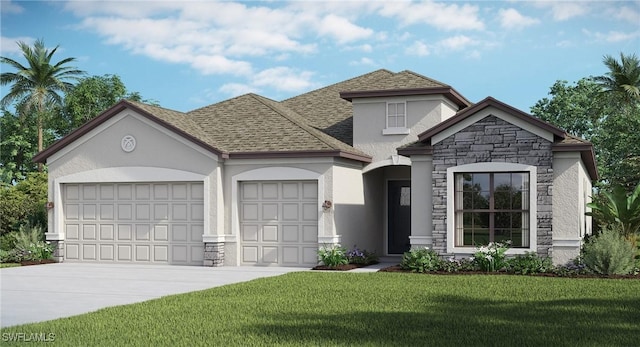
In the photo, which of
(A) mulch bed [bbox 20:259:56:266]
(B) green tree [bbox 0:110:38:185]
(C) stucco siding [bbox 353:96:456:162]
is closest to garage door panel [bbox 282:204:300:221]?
(C) stucco siding [bbox 353:96:456:162]

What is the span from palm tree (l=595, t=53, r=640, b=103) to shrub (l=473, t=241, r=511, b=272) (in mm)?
26755

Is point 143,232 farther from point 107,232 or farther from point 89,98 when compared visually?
point 89,98

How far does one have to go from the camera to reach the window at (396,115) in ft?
78.5

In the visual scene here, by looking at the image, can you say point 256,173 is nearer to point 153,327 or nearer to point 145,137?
point 145,137

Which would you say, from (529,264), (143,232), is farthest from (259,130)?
(529,264)

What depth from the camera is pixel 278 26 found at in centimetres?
2825

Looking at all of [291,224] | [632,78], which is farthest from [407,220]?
[632,78]

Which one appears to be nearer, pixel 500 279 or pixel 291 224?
pixel 500 279

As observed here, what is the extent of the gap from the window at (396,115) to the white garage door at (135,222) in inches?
241

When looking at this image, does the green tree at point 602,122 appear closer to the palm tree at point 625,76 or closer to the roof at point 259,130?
the palm tree at point 625,76

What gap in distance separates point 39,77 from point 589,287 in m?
38.0

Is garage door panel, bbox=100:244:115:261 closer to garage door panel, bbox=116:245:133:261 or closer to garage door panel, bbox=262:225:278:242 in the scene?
garage door panel, bbox=116:245:133:261

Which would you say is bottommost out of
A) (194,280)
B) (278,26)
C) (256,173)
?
(194,280)

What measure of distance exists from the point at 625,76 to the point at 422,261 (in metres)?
28.5
